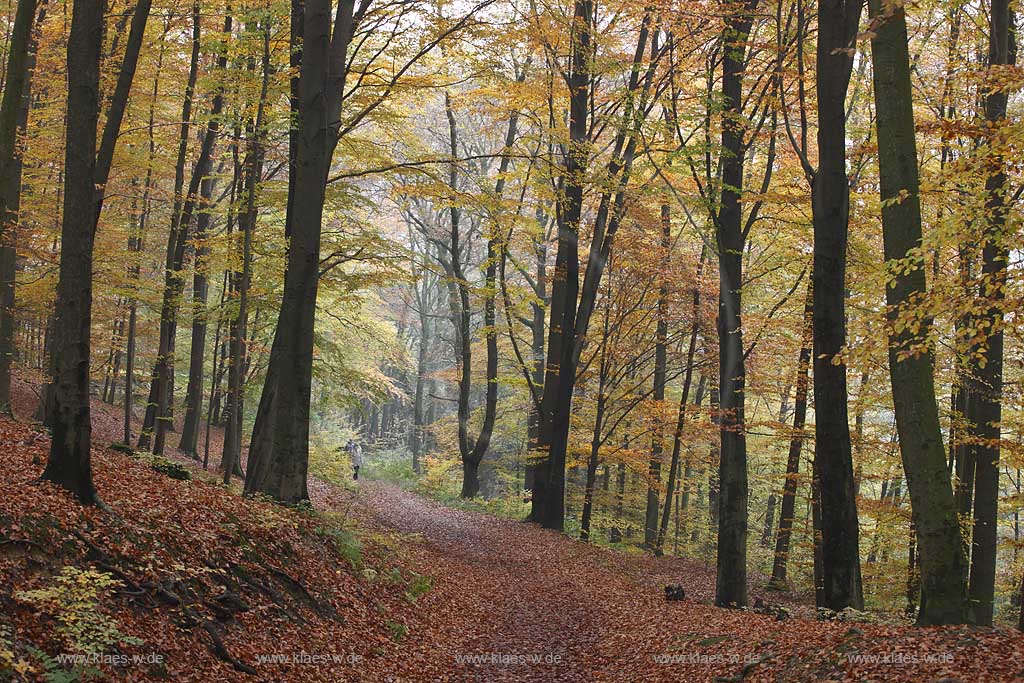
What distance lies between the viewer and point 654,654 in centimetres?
867

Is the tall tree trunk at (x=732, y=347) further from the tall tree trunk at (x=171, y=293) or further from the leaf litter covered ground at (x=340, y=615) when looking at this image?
the tall tree trunk at (x=171, y=293)

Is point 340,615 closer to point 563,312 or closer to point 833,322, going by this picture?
point 833,322

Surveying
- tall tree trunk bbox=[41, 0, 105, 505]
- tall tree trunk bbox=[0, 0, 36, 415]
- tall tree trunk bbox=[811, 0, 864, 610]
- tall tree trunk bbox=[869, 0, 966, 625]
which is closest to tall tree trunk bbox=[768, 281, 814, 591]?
tall tree trunk bbox=[811, 0, 864, 610]

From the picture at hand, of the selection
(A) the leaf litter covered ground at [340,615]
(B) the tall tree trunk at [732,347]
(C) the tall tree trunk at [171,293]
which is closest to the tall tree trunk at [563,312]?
(B) the tall tree trunk at [732,347]

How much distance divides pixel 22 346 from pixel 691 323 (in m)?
20.1

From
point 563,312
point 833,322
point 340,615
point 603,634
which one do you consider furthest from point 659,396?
point 340,615

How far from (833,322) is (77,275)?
8.62 meters

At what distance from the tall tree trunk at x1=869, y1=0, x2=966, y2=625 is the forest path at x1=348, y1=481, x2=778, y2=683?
6.26 ft

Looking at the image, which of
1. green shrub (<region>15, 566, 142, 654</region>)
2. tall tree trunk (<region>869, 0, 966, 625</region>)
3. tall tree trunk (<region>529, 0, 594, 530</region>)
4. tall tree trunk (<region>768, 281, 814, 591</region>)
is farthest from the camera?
tall tree trunk (<region>529, 0, 594, 530</region>)

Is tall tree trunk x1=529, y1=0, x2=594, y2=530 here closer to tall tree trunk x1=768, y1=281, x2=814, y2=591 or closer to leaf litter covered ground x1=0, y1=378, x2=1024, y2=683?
tall tree trunk x1=768, y1=281, x2=814, y2=591

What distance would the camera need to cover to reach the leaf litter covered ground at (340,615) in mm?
5754

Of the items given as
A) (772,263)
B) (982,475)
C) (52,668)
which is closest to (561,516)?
(772,263)

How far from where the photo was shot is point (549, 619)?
11.1 metres

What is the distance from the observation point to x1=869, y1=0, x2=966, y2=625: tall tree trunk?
721cm
